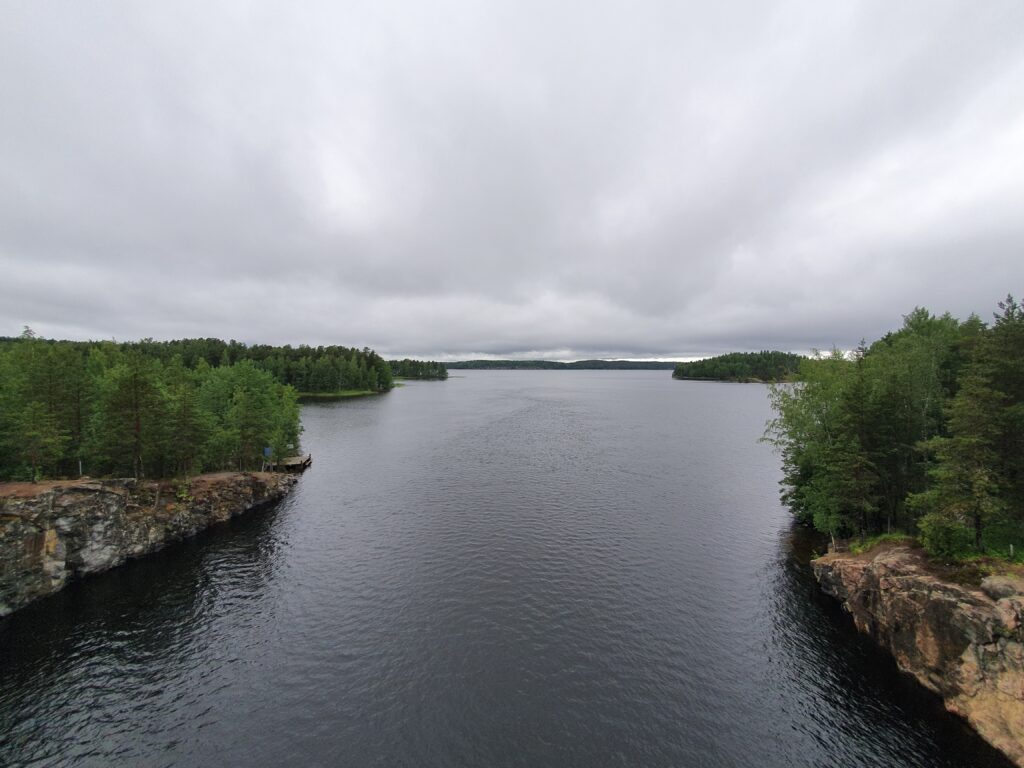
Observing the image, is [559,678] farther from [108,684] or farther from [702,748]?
[108,684]

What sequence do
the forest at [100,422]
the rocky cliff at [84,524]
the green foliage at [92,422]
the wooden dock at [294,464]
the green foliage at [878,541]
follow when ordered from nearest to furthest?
the green foliage at [878,541] < the rocky cliff at [84,524] < the green foliage at [92,422] < the forest at [100,422] < the wooden dock at [294,464]

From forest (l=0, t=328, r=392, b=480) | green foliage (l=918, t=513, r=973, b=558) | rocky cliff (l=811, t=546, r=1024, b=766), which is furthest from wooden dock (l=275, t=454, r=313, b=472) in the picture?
green foliage (l=918, t=513, r=973, b=558)

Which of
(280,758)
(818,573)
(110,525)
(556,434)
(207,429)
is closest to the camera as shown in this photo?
(280,758)

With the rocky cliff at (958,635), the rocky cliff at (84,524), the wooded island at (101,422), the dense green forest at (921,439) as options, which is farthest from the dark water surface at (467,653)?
the wooded island at (101,422)

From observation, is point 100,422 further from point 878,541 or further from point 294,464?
point 878,541

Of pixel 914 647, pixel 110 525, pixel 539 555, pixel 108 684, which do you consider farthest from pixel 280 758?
pixel 914 647

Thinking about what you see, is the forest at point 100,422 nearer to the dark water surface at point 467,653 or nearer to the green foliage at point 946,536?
the dark water surface at point 467,653

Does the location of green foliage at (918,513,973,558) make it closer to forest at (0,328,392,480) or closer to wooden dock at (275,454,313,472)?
forest at (0,328,392,480)
